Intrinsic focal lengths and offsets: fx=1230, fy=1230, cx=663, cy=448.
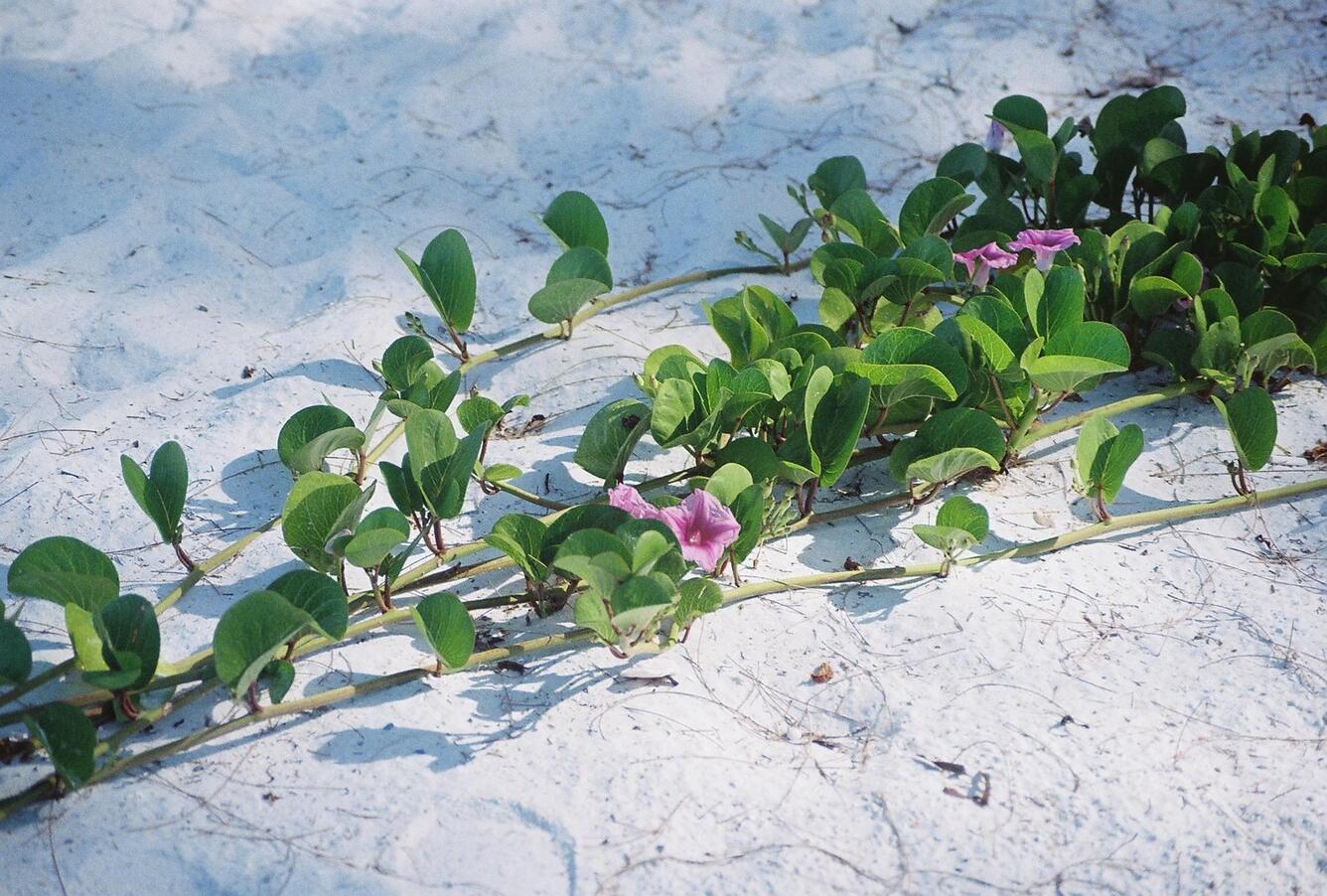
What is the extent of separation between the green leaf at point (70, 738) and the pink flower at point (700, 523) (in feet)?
1.98

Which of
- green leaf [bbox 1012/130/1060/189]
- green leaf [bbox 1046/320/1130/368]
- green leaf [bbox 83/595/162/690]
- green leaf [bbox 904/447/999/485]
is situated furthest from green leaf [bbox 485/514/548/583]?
green leaf [bbox 1012/130/1060/189]

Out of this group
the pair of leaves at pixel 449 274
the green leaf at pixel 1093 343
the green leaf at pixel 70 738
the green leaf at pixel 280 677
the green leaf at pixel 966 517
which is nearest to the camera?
the green leaf at pixel 70 738

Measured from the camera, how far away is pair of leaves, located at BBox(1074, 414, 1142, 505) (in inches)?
62.1

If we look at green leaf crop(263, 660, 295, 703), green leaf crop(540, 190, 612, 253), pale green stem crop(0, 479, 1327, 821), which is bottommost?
pale green stem crop(0, 479, 1327, 821)

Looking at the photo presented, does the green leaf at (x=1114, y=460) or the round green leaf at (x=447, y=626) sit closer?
the round green leaf at (x=447, y=626)

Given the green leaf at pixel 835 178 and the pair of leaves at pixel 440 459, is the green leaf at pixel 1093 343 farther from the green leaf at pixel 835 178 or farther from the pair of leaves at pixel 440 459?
the pair of leaves at pixel 440 459

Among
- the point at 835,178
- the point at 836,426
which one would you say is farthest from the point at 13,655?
the point at 835,178

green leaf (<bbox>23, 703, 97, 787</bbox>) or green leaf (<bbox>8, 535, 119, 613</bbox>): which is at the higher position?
green leaf (<bbox>8, 535, 119, 613</bbox>)

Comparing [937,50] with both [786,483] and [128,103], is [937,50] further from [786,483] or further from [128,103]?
[128,103]

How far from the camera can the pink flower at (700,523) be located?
4.58 feet


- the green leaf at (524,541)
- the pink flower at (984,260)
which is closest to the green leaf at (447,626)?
the green leaf at (524,541)

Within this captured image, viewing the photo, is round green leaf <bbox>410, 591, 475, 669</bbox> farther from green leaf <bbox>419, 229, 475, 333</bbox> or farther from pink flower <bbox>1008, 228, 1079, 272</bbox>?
pink flower <bbox>1008, 228, 1079, 272</bbox>

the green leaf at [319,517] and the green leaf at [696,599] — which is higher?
the green leaf at [319,517]

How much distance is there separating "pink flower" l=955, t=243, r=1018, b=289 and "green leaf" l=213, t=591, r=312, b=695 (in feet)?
3.71
